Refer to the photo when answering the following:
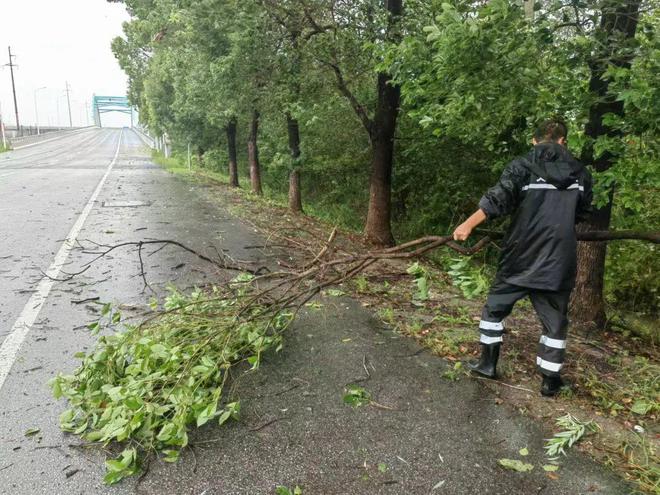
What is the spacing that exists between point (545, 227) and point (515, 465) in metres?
1.57

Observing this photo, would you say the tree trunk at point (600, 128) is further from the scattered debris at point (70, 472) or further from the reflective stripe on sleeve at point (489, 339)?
the scattered debris at point (70, 472)

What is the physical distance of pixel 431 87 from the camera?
4465mm

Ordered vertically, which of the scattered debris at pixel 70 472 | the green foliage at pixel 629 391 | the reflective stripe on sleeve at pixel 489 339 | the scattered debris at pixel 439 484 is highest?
the reflective stripe on sleeve at pixel 489 339

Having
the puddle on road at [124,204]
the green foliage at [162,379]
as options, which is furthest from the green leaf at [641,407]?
the puddle on road at [124,204]

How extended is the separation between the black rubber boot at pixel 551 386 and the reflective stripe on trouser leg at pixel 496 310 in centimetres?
42

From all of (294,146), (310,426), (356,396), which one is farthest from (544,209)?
(294,146)

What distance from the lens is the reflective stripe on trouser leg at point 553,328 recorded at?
3205mm

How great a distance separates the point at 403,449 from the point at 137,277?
4.50m

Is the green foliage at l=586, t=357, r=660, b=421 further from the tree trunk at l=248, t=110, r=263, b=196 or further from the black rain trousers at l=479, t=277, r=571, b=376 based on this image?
the tree trunk at l=248, t=110, r=263, b=196

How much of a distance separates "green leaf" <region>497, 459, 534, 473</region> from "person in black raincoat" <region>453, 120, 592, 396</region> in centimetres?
87

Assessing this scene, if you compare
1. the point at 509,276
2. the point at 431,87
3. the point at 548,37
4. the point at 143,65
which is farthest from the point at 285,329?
the point at 143,65

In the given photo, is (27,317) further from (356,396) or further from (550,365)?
(550,365)

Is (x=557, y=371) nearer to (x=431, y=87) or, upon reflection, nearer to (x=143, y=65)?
(x=431, y=87)

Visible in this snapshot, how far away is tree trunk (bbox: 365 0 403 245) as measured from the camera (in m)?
8.27
